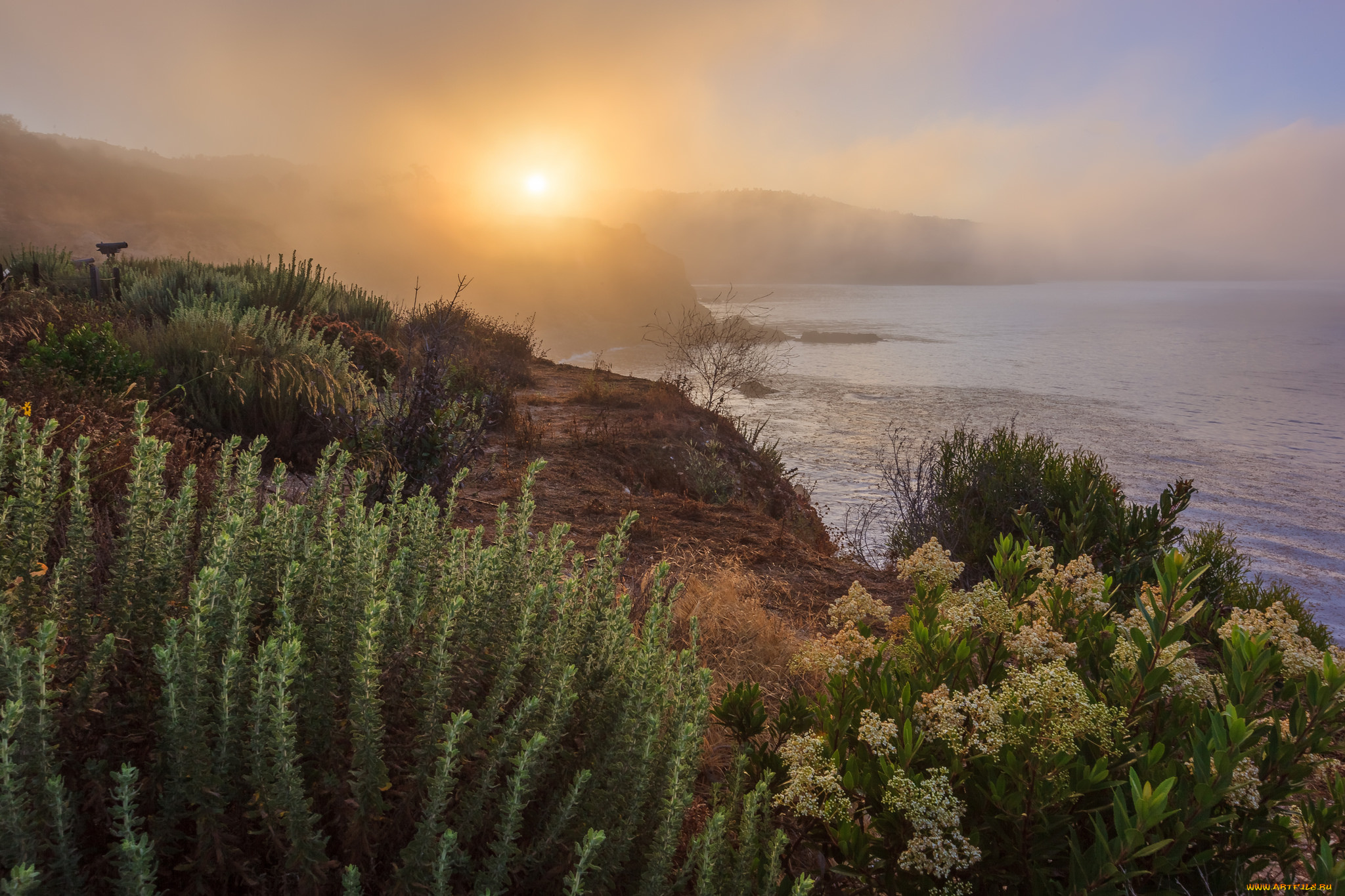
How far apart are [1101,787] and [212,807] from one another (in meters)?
1.70

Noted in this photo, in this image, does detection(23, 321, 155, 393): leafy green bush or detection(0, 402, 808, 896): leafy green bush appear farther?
detection(23, 321, 155, 393): leafy green bush

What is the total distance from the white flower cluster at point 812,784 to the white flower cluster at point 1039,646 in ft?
2.03

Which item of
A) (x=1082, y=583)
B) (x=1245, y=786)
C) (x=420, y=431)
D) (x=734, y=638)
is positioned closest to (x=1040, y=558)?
(x=1082, y=583)

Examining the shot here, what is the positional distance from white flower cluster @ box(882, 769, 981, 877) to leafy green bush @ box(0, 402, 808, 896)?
0.94 feet

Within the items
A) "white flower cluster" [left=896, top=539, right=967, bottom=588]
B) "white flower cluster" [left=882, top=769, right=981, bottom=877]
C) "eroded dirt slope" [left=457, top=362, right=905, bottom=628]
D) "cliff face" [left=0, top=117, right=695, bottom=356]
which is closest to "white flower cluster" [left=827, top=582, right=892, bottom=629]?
"white flower cluster" [left=896, top=539, right=967, bottom=588]

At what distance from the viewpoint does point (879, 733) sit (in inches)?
61.2

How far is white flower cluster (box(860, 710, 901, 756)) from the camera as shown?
155cm

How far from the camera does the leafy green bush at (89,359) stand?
15.8ft

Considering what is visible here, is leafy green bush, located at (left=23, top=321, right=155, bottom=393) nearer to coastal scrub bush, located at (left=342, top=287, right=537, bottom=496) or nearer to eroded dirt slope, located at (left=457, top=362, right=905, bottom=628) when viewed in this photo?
coastal scrub bush, located at (left=342, top=287, right=537, bottom=496)

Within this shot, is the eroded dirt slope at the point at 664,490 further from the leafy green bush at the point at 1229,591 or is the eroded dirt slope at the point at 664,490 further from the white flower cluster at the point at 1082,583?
the leafy green bush at the point at 1229,591

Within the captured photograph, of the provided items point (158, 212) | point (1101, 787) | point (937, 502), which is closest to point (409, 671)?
point (1101, 787)

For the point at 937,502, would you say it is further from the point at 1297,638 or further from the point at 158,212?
the point at 158,212

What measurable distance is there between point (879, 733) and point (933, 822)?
207 mm

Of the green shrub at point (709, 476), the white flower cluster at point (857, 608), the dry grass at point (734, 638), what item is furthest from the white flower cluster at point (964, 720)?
the green shrub at point (709, 476)
